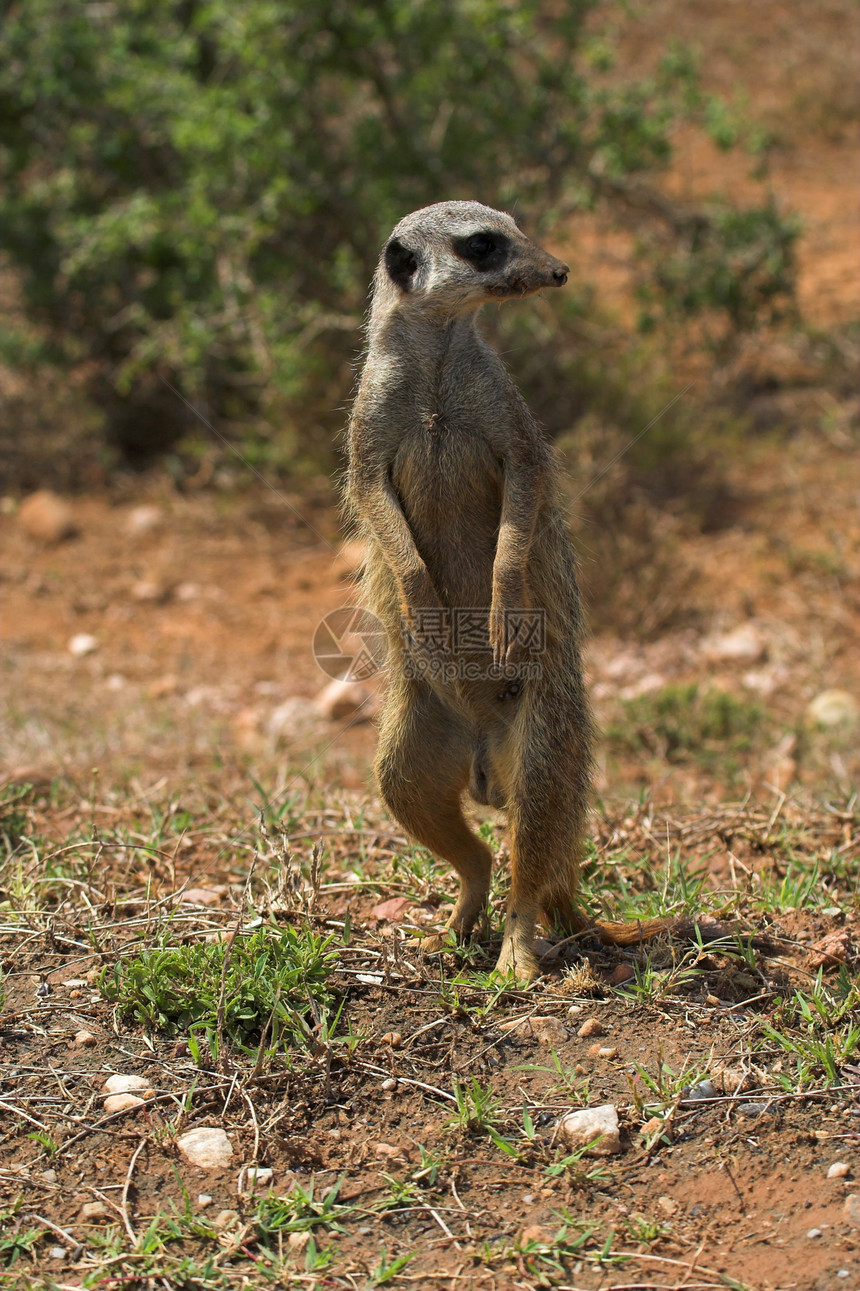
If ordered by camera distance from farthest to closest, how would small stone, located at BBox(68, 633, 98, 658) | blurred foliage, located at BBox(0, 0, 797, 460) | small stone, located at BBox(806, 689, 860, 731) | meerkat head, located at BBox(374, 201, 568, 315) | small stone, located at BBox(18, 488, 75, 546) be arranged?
small stone, located at BBox(18, 488, 75, 546), blurred foliage, located at BBox(0, 0, 797, 460), small stone, located at BBox(68, 633, 98, 658), small stone, located at BBox(806, 689, 860, 731), meerkat head, located at BBox(374, 201, 568, 315)

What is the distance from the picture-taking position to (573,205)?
7703mm

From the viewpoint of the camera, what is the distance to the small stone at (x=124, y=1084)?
8.63ft

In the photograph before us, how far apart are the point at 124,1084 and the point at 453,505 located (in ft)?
5.32

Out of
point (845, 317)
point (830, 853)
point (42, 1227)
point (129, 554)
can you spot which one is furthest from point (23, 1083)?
point (845, 317)

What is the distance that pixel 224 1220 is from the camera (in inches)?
89.9

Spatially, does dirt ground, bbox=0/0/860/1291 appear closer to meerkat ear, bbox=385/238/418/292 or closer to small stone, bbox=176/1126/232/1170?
small stone, bbox=176/1126/232/1170

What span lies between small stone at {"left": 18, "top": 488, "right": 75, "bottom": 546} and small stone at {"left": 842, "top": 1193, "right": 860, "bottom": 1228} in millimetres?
7028

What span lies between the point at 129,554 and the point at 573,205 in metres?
3.76

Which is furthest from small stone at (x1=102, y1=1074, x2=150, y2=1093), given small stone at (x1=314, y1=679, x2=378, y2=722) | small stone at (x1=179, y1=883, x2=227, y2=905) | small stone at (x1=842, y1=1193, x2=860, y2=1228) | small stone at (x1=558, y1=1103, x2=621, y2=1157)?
small stone at (x1=314, y1=679, x2=378, y2=722)

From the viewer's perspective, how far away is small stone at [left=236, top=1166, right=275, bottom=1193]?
7.75ft

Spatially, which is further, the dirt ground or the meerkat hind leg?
the meerkat hind leg

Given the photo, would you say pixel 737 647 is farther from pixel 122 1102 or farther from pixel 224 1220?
pixel 224 1220

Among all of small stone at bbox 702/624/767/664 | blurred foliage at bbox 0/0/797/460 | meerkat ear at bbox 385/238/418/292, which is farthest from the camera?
blurred foliage at bbox 0/0/797/460

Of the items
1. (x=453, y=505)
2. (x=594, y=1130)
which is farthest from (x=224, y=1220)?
(x=453, y=505)
